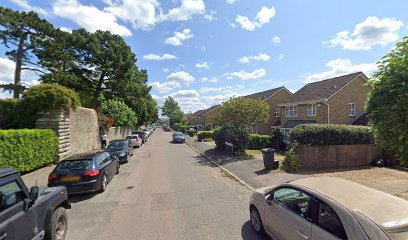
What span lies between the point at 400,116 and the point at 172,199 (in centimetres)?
639

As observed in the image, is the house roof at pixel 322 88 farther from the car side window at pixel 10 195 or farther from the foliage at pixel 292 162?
the car side window at pixel 10 195

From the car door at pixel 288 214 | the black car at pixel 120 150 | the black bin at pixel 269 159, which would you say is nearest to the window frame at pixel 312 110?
the black bin at pixel 269 159

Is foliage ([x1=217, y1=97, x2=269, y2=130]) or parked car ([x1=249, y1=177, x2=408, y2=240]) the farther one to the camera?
foliage ([x1=217, y1=97, x2=269, y2=130])

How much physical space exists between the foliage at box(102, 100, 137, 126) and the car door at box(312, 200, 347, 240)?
30.0 meters

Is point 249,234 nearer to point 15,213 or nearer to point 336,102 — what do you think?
point 15,213

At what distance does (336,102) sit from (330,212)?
23.9m

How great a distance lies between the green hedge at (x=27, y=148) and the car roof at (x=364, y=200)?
1154 centimetres

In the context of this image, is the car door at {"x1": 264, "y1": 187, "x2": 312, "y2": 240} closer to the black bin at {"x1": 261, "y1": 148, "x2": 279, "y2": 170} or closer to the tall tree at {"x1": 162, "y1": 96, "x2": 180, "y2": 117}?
the black bin at {"x1": 261, "y1": 148, "x2": 279, "y2": 170}

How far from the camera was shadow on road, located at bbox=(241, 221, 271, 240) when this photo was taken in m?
4.98

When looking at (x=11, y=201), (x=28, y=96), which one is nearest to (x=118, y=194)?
(x=11, y=201)

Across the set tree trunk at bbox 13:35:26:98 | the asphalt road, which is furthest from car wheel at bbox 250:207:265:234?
tree trunk at bbox 13:35:26:98

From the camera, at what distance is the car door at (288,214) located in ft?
12.4

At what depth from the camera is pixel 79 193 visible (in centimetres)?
775

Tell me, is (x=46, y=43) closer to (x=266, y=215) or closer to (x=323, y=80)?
(x=266, y=215)
